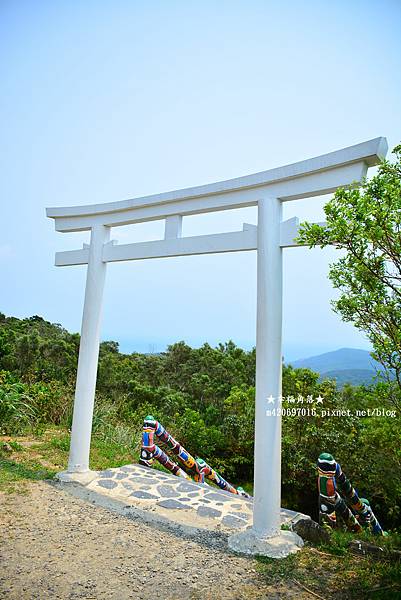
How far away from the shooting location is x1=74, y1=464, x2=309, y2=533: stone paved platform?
11.6 feet

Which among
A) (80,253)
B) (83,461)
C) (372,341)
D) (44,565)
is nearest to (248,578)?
(44,565)

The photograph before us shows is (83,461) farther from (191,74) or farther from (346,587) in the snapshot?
(191,74)

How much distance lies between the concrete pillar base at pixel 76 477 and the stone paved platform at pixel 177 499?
0.05 meters

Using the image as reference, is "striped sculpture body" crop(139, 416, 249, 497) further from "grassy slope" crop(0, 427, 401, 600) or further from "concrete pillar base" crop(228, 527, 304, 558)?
"concrete pillar base" crop(228, 527, 304, 558)

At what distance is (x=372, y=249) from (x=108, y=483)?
358 cm

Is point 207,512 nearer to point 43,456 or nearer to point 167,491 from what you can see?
point 167,491

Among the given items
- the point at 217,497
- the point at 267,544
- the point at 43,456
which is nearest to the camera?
the point at 267,544

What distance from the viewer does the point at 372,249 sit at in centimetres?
238

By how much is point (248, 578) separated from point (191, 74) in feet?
15.6

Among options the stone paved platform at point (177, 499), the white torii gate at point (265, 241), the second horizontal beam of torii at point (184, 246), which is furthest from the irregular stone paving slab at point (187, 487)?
the second horizontal beam of torii at point (184, 246)

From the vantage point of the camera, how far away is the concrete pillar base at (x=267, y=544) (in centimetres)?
287

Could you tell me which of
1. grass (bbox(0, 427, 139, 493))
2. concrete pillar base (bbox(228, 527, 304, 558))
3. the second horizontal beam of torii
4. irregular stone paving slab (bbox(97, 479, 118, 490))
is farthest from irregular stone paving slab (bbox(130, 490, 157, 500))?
the second horizontal beam of torii

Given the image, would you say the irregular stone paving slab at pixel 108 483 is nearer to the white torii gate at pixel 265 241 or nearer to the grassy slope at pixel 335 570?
the white torii gate at pixel 265 241

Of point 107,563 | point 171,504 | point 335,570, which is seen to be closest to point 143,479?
point 171,504
